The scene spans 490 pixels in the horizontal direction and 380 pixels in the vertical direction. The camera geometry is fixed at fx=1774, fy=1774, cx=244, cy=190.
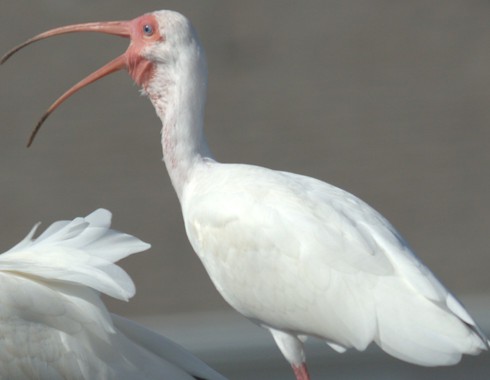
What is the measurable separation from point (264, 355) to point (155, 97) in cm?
264

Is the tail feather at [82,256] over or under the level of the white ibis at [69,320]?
over

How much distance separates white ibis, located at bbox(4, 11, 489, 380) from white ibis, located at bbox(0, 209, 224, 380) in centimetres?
60

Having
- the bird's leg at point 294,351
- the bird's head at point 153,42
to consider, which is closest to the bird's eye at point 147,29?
the bird's head at point 153,42

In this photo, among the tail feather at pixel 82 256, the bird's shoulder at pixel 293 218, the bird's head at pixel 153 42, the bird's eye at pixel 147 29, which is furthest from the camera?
the bird's eye at pixel 147 29

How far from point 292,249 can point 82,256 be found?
2.91ft

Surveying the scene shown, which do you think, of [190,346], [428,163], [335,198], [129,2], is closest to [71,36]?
[129,2]

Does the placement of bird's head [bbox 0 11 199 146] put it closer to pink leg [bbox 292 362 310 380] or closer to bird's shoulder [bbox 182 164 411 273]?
bird's shoulder [bbox 182 164 411 273]

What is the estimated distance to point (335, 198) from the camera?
24.6 ft

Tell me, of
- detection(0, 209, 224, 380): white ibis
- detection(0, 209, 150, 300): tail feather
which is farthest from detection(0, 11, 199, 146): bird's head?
detection(0, 209, 224, 380): white ibis

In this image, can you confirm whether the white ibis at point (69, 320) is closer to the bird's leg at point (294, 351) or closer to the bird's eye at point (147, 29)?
the bird's leg at point (294, 351)

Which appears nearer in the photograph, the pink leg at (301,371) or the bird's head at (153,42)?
the pink leg at (301,371)

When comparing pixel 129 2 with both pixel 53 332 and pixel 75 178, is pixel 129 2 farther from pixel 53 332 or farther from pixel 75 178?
pixel 53 332

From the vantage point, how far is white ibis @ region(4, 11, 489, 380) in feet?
22.8

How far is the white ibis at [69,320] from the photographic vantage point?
6.92 metres
